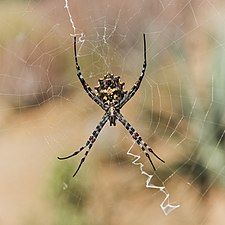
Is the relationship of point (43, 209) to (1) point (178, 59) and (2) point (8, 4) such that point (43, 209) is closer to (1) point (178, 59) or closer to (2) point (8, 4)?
(1) point (178, 59)

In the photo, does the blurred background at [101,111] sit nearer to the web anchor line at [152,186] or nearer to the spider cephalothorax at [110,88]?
the web anchor line at [152,186]

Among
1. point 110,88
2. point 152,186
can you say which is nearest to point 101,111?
point 152,186

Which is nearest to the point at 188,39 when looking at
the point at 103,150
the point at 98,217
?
the point at 103,150

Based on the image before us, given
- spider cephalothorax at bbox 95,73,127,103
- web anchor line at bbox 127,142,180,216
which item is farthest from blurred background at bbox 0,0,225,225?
spider cephalothorax at bbox 95,73,127,103

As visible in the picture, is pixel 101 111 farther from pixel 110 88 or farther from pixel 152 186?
pixel 110 88

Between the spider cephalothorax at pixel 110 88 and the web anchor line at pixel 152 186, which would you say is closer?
the spider cephalothorax at pixel 110 88

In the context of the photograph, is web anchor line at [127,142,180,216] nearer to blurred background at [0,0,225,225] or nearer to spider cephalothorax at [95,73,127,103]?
blurred background at [0,0,225,225]

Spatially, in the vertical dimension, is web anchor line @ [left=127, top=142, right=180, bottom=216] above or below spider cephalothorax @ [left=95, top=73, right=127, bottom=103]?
below

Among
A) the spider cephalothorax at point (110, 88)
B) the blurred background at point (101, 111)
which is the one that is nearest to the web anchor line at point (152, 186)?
the blurred background at point (101, 111)
